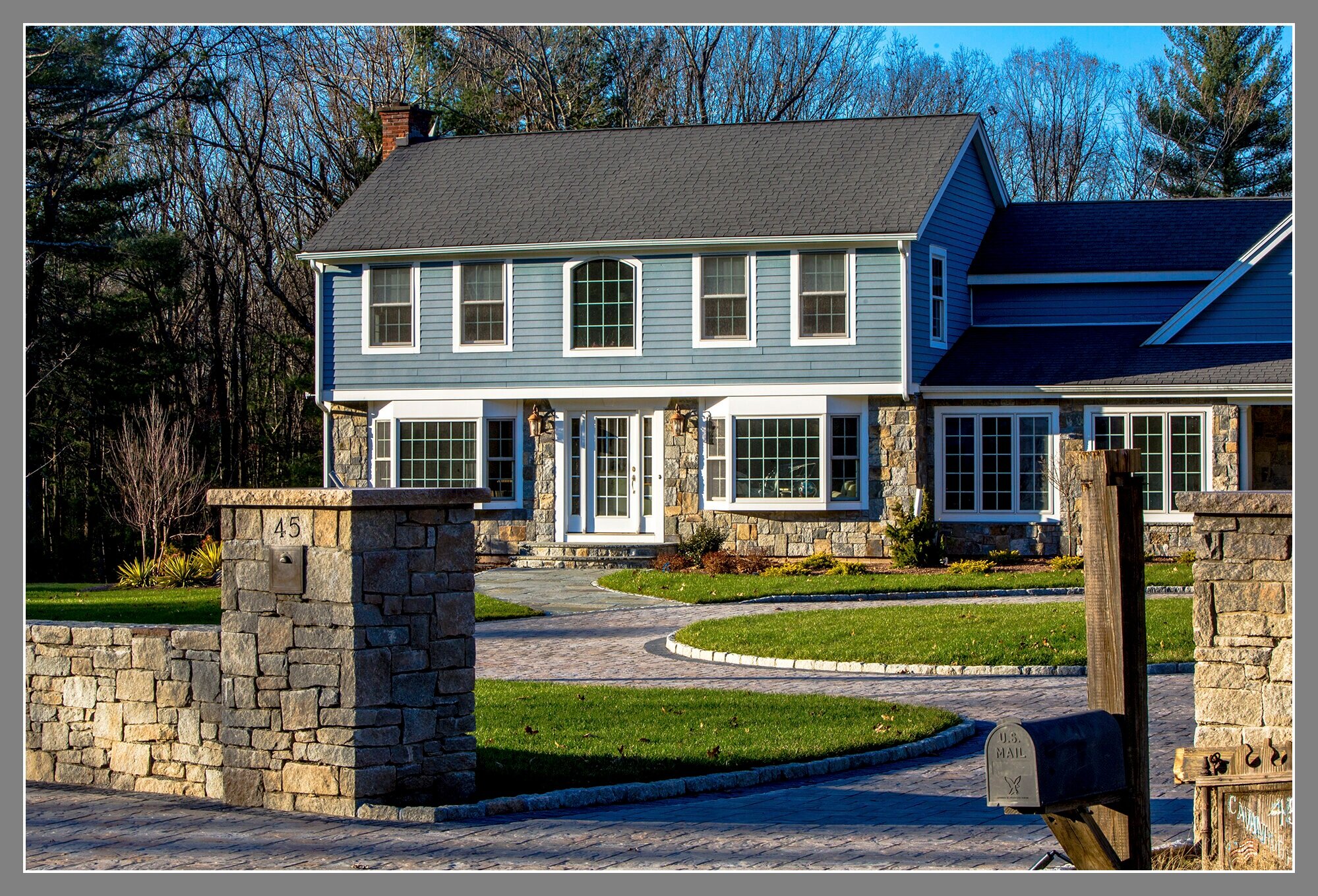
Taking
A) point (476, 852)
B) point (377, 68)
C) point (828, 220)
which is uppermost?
point (377, 68)

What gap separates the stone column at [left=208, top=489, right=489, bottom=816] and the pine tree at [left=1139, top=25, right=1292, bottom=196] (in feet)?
100

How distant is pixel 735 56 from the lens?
127 feet

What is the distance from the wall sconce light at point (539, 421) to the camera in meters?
25.5

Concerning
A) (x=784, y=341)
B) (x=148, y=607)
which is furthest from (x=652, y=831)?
(x=784, y=341)

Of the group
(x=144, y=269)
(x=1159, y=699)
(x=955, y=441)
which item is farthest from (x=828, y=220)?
(x=144, y=269)

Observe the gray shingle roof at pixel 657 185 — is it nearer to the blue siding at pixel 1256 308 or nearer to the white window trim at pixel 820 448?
the white window trim at pixel 820 448

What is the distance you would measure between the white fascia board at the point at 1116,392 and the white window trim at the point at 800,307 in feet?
5.43

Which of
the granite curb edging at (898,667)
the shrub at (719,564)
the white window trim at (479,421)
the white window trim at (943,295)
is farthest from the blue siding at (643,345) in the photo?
the granite curb edging at (898,667)

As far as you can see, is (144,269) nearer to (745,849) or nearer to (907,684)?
(907,684)

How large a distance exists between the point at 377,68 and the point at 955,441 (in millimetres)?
20550

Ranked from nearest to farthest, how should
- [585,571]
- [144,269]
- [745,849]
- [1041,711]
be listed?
1. [745,849]
2. [1041,711]
3. [585,571]
4. [144,269]

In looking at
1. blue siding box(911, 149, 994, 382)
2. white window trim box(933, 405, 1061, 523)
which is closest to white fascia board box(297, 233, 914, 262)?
blue siding box(911, 149, 994, 382)

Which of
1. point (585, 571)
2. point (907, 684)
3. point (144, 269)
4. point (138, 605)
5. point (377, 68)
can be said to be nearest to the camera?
point (907, 684)

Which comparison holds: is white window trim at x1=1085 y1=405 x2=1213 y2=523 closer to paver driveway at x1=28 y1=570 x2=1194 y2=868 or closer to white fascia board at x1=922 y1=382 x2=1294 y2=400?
white fascia board at x1=922 y1=382 x2=1294 y2=400
